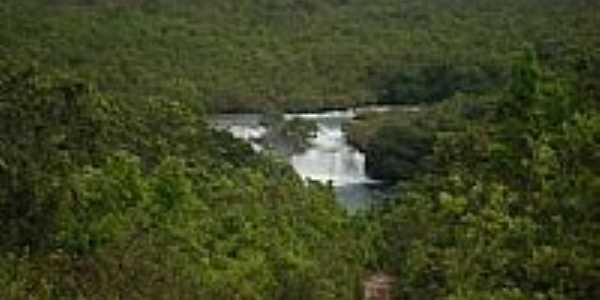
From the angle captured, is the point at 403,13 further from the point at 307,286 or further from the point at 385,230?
the point at 307,286

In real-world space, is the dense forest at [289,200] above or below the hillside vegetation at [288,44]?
above

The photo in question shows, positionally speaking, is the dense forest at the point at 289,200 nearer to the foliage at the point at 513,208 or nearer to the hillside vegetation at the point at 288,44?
the foliage at the point at 513,208

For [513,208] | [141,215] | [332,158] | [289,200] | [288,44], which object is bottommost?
[332,158]

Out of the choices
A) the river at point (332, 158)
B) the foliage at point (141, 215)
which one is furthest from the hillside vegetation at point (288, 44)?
the foliage at point (141, 215)

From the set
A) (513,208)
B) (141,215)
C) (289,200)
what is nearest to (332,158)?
(289,200)

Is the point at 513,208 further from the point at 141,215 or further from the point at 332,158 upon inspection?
the point at 332,158

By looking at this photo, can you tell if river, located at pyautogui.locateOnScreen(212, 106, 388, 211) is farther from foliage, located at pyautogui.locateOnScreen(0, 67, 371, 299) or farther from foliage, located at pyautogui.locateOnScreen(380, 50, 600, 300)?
foliage, located at pyautogui.locateOnScreen(380, 50, 600, 300)

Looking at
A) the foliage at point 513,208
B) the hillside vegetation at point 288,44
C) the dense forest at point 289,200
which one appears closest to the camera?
the foliage at point 513,208

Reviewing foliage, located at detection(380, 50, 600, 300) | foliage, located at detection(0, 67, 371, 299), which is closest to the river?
foliage, located at detection(0, 67, 371, 299)

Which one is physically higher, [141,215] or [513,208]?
[513,208]
